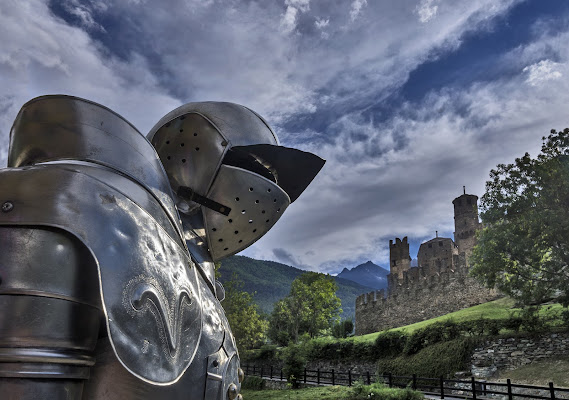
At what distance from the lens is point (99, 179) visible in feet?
5.49

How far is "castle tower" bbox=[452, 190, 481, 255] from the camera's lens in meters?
52.5

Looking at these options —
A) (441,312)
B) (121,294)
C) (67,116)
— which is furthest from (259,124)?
(441,312)

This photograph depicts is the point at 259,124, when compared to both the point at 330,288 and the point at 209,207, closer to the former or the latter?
the point at 209,207

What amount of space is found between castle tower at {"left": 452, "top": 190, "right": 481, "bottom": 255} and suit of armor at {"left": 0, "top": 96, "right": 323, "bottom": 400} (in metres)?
54.7

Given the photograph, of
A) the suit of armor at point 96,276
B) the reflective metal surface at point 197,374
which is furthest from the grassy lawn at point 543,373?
the suit of armor at point 96,276

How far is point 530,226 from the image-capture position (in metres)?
14.6

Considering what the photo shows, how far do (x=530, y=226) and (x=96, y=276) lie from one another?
15.9 meters

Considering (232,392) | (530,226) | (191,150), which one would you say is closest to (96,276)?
(232,392)

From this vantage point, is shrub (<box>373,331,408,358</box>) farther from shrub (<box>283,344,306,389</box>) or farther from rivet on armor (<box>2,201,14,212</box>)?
rivet on armor (<box>2,201,14,212</box>)

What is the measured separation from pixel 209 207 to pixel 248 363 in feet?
89.0

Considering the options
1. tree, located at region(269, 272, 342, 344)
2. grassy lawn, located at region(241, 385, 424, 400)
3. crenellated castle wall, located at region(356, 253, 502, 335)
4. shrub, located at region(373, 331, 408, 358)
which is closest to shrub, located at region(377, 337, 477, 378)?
shrub, located at region(373, 331, 408, 358)

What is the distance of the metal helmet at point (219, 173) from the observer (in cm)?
270

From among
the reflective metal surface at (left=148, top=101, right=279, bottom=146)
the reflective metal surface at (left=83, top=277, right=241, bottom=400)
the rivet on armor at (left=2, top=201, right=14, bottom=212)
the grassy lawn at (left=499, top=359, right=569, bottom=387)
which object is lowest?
the grassy lawn at (left=499, top=359, right=569, bottom=387)

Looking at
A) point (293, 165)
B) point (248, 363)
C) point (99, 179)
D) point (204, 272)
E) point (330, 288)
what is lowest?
point (248, 363)
